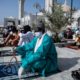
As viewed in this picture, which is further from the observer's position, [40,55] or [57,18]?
[57,18]

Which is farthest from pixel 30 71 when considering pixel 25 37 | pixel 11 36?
pixel 11 36

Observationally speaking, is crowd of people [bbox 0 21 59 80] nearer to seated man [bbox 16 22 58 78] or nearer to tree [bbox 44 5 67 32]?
seated man [bbox 16 22 58 78]

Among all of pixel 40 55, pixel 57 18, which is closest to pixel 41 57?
pixel 40 55

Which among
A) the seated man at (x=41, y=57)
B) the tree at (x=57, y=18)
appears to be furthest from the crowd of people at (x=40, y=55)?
the tree at (x=57, y=18)

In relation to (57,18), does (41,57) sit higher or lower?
lower

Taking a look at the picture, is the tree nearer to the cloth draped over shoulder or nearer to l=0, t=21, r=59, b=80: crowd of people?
l=0, t=21, r=59, b=80: crowd of people

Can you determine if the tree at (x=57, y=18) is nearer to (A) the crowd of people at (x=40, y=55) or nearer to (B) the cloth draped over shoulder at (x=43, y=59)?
(A) the crowd of people at (x=40, y=55)

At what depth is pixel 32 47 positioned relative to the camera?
251 inches

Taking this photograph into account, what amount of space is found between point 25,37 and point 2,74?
2.14 meters

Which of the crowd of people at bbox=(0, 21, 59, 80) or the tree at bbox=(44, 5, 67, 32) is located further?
the tree at bbox=(44, 5, 67, 32)

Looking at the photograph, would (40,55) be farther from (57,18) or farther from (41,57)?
(57,18)

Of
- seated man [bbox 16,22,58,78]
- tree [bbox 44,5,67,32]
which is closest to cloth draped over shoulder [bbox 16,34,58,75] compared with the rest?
seated man [bbox 16,22,58,78]

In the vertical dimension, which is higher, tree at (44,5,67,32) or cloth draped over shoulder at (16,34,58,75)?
tree at (44,5,67,32)

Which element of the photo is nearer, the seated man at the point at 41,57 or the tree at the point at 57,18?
the seated man at the point at 41,57
